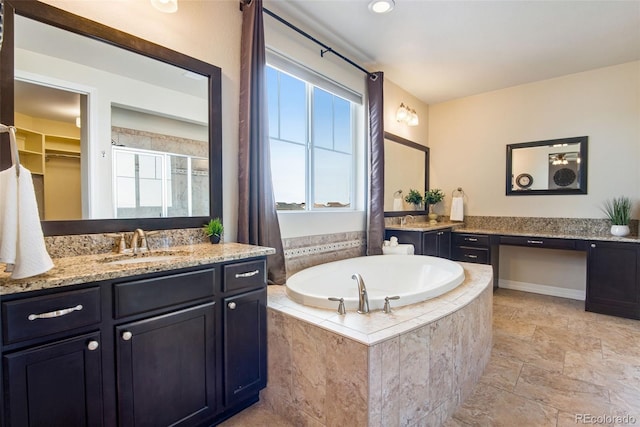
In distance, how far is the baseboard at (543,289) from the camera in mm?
3777

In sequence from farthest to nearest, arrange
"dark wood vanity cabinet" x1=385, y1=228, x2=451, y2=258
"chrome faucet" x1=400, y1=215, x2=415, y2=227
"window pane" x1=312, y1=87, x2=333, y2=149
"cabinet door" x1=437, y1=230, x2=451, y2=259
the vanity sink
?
"chrome faucet" x1=400, y1=215, x2=415, y2=227 → "cabinet door" x1=437, y1=230, x2=451, y2=259 → "dark wood vanity cabinet" x1=385, y1=228, x2=451, y2=258 → "window pane" x1=312, y1=87, x2=333, y2=149 → the vanity sink

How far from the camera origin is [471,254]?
4008 mm

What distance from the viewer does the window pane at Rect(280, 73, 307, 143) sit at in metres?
2.76

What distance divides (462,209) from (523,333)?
2024 millimetres

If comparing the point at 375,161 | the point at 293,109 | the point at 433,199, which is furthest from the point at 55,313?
the point at 433,199

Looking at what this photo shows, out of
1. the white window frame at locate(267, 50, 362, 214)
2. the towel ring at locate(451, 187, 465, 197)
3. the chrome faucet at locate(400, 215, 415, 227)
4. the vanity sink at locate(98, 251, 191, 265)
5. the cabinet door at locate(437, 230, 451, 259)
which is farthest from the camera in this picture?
the towel ring at locate(451, 187, 465, 197)

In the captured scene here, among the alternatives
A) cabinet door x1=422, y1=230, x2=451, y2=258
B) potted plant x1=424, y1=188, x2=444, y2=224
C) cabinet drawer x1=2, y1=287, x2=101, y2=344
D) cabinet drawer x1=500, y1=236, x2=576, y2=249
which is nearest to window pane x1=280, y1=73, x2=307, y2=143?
cabinet door x1=422, y1=230, x2=451, y2=258

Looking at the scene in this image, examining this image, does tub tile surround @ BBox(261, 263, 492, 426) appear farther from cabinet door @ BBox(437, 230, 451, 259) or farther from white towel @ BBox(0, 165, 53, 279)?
cabinet door @ BBox(437, 230, 451, 259)

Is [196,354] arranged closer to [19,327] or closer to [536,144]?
[19,327]

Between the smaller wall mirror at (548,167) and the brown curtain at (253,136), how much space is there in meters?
3.54

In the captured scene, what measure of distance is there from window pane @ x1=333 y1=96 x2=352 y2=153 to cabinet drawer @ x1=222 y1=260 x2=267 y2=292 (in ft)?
6.19

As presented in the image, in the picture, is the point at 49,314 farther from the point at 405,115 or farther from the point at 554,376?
the point at 405,115

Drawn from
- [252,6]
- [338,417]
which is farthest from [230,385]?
[252,6]

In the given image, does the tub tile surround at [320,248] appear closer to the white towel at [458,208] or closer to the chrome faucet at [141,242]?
the chrome faucet at [141,242]
